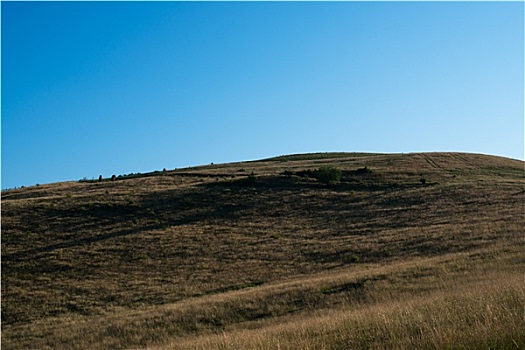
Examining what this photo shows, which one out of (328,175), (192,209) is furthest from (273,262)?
(328,175)

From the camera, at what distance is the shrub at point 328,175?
65550 millimetres

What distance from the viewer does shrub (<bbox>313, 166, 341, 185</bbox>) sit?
2581 inches

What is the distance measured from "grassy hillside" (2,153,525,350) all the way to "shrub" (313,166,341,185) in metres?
1.00

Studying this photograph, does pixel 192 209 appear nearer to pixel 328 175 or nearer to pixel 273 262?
pixel 328 175

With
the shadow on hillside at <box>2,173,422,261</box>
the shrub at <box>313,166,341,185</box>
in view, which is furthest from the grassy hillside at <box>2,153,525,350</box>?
the shrub at <box>313,166,341,185</box>

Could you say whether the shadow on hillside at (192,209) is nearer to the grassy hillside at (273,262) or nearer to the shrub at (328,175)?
the grassy hillside at (273,262)

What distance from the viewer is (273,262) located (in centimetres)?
3491

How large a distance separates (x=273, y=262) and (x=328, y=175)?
33.4 m

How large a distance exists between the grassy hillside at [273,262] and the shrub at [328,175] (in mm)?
995

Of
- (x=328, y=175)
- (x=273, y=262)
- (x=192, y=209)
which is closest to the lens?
(x=273, y=262)

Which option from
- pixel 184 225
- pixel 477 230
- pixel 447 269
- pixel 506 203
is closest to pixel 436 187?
pixel 506 203

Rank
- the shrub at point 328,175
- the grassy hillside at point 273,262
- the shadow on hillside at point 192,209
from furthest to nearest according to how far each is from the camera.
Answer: the shrub at point 328,175, the shadow on hillside at point 192,209, the grassy hillside at point 273,262

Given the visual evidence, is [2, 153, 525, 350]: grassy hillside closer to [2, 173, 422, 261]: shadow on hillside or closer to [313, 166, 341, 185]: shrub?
[2, 173, 422, 261]: shadow on hillside

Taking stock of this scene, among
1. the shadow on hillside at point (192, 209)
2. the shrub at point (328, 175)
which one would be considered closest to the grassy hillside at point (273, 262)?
the shadow on hillside at point (192, 209)
